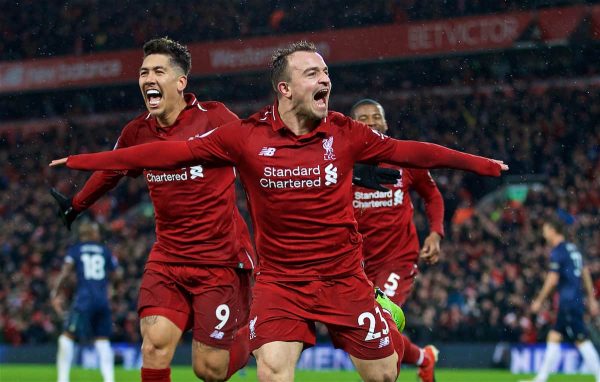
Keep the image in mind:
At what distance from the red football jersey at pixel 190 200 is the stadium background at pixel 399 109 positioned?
9.78m

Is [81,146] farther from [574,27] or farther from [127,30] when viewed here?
[574,27]

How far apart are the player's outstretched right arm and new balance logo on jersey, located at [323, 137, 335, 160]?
0.67 meters

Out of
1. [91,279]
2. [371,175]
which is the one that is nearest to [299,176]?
[371,175]

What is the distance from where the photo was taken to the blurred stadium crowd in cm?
2358

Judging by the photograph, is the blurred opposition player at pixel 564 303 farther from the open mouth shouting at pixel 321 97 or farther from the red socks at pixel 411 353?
the open mouth shouting at pixel 321 97

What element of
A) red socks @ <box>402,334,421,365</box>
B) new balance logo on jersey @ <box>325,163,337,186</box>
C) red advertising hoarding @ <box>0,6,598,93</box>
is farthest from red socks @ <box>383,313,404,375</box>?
red advertising hoarding @ <box>0,6,598,93</box>

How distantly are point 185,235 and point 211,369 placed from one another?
33.5 inches

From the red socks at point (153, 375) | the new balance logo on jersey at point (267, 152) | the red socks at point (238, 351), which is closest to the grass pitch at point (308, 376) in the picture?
the red socks at point (238, 351)

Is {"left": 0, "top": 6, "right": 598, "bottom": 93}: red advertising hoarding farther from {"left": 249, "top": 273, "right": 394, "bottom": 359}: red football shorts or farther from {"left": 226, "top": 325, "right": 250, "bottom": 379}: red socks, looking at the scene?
{"left": 249, "top": 273, "right": 394, "bottom": 359}: red football shorts

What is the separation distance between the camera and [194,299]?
630 cm

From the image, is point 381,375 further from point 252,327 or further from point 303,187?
point 303,187

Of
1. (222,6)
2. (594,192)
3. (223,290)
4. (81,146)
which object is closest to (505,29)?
(594,192)

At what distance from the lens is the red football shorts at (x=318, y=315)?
5.16 m

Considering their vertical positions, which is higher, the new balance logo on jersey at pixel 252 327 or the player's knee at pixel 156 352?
the new balance logo on jersey at pixel 252 327
